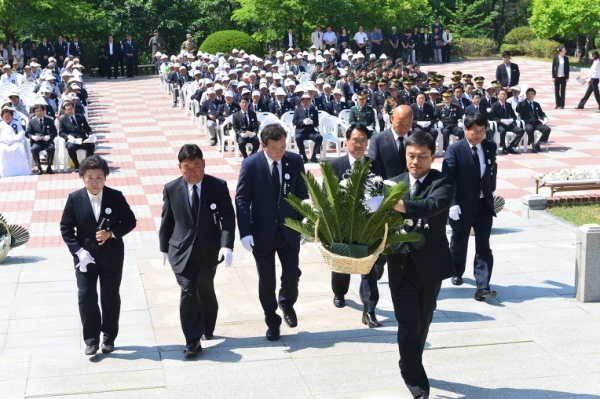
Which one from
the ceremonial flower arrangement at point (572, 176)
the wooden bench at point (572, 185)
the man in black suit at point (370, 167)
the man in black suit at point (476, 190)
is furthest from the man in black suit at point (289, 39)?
the man in black suit at point (370, 167)

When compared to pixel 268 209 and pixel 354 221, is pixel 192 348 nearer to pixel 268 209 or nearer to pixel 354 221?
pixel 268 209

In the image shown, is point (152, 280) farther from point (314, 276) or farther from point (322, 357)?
point (322, 357)

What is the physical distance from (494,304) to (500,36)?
41.3 m

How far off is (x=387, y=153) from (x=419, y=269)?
2.53 m

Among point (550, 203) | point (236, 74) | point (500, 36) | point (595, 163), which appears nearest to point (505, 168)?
point (595, 163)

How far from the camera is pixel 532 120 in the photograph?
20047mm

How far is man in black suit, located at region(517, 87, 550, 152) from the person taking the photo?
19844 millimetres

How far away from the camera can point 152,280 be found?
32.9 feet

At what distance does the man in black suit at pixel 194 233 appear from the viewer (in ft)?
24.7

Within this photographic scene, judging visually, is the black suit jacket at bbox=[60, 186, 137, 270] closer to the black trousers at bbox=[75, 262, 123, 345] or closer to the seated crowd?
the black trousers at bbox=[75, 262, 123, 345]

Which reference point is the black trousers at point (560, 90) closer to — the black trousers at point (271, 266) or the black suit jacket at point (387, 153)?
the black suit jacket at point (387, 153)

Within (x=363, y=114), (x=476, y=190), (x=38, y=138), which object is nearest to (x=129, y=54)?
(x=38, y=138)

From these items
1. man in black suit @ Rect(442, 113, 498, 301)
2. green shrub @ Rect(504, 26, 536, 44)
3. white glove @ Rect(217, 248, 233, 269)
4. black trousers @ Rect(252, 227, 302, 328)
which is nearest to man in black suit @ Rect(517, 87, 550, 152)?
man in black suit @ Rect(442, 113, 498, 301)

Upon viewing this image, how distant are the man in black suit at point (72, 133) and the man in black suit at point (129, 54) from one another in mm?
21781
